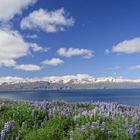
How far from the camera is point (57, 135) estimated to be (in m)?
10.0

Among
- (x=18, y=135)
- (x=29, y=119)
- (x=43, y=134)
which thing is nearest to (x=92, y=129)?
(x=43, y=134)

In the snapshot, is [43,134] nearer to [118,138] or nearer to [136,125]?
[118,138]

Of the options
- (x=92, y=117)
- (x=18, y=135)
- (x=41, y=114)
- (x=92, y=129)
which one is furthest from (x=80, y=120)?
(x=18, y=135)

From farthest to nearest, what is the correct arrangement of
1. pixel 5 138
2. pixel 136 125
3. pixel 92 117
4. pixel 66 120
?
pixel 92 117 < pixel 66 120 < pixel 136 125 < pixel 5 138

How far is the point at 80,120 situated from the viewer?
1214 cm

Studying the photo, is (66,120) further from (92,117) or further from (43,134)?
(43,134)

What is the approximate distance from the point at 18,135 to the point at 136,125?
12.4 feet

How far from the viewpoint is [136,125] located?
11008mm

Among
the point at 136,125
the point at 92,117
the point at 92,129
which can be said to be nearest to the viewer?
the point at 92,129

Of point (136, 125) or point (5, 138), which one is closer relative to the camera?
point (5, 138)

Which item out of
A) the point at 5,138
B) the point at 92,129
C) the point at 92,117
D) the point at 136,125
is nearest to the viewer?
the point at 5,138

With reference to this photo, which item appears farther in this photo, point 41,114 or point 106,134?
point 41,114

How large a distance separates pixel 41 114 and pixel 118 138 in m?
3.70

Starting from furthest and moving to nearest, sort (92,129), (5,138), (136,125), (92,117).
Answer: (92,117) → (136,125) → (92,129) → (5,138)
